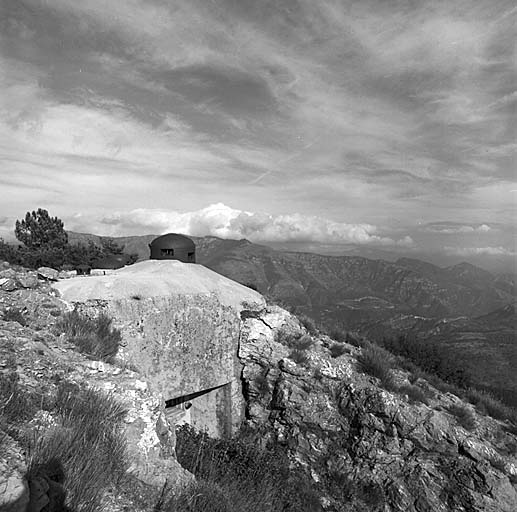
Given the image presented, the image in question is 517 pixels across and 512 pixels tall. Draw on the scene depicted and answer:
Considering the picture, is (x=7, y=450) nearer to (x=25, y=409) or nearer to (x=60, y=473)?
(x=60, y=473)

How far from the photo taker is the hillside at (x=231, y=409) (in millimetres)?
4520

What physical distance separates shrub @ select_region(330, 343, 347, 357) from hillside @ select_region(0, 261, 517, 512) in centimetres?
16

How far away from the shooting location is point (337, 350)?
1329 cm

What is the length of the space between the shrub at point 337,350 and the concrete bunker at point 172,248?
9272mm

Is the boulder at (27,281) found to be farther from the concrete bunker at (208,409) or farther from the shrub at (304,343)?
the shrub at (304,343)

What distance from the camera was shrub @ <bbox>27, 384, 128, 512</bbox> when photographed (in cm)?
325

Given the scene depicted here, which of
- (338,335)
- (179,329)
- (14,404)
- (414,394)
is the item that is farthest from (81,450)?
(338,335)

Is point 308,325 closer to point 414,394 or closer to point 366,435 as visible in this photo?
point 414,394

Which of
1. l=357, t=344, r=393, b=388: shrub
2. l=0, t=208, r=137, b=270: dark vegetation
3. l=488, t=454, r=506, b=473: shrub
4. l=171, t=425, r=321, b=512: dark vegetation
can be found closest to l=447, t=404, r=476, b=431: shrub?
l=488, t=454, r=506, b=473: shrub

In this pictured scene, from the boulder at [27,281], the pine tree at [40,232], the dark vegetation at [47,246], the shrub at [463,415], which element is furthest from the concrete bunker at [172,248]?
the pine tree at [40,232]

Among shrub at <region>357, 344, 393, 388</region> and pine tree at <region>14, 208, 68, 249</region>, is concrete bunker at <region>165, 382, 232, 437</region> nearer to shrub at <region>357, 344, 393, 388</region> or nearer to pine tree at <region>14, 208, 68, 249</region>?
shrub at <region>357, 344, 393, 388</region>

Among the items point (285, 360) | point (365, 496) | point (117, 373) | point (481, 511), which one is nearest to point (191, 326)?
point (285, 360)

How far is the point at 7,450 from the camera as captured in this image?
10.6 ft

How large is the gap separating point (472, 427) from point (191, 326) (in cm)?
937
